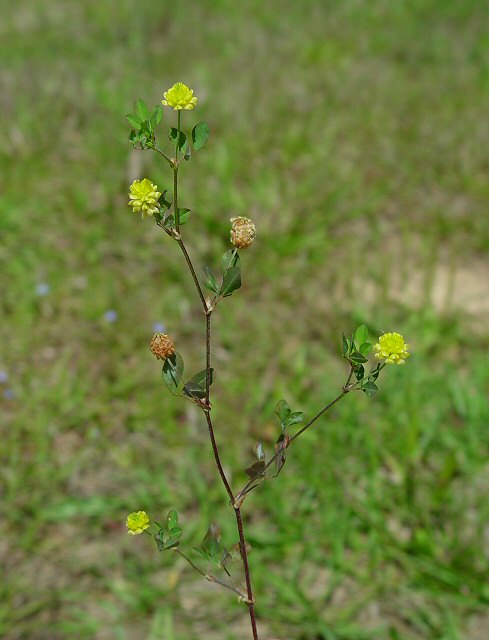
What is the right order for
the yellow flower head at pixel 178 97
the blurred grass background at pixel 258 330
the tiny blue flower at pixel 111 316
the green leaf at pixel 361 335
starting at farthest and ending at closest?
the tiny blue flower at pixel 111 316 → the blurred grass background at pixel 258 330 → the green leaf at pixel 361 335 → the yellow flower head at pixel 178 97

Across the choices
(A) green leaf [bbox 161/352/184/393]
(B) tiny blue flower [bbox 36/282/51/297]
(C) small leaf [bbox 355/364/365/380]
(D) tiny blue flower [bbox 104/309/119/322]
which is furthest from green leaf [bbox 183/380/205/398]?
(B) tiny blue flower [bbox 36/282/51/297]

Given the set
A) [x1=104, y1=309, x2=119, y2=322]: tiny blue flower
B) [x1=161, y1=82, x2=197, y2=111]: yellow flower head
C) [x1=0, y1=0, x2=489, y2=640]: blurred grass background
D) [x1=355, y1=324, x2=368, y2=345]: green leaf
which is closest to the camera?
[x1=161, y1=82, x2=197, y2=111]: yellow flower head

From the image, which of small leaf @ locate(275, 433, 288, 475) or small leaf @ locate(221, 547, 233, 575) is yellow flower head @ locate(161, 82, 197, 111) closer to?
small leaf @ locate(275, 433, 288, 475)

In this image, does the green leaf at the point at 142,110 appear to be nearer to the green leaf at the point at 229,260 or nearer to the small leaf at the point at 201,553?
the green leaf at the point at 229,260

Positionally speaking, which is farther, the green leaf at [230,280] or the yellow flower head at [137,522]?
the yellow flower head at [137,522]

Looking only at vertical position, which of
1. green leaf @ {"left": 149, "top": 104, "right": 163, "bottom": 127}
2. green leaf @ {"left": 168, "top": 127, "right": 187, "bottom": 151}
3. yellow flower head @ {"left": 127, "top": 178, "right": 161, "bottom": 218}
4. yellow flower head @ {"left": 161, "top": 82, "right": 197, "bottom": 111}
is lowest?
yellow flower head @ {"left": 127, "top": 178, "right": 161, "bottom": 218}

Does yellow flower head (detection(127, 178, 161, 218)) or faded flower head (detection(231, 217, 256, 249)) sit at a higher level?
yellow flower head (detection(127, 178, 161, 218))

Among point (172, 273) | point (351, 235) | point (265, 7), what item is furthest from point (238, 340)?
point (265, 7)

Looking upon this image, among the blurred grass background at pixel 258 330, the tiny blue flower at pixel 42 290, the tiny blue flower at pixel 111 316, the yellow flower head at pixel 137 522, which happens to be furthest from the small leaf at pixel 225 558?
the tiny blue flower at pixel 42 290
